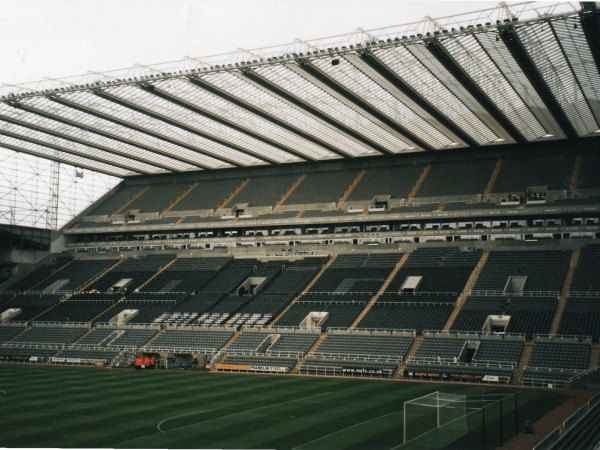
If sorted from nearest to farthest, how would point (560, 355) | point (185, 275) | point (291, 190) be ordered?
point (560, 355), point (185, 275), point (291, 190)

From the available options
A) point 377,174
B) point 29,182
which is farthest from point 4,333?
point 377,174

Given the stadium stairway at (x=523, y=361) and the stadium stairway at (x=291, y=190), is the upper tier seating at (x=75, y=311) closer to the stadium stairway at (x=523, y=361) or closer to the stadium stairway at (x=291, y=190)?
the stadium stairway at (x=291, y=190)

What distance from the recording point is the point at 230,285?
57562 millimetres

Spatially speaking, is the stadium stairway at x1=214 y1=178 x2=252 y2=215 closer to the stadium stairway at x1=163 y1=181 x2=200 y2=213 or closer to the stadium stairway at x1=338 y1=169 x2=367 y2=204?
the stadium stairway at x1=163 y1=181 x2=200 y2=213

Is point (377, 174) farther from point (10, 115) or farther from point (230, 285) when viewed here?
point (10, 115)

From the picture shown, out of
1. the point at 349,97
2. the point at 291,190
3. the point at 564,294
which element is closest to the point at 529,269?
the point at 564,294

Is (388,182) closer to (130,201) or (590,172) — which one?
(590,172)

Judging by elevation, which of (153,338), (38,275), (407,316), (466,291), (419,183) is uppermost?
(419,183)

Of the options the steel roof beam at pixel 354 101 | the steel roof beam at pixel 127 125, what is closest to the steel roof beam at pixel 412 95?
the steel roof beam at pixel 354 101

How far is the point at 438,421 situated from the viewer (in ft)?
66.7

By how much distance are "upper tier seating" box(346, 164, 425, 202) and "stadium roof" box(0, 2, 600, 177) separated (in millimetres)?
2996

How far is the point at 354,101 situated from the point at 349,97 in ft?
2.95

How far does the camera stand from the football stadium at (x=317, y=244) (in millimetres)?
26438

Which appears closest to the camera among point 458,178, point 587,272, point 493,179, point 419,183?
point 587,272
